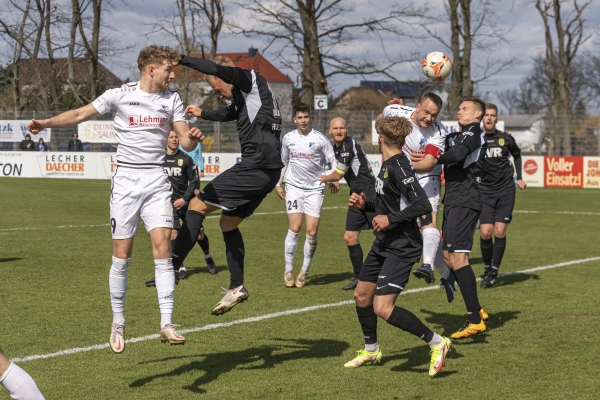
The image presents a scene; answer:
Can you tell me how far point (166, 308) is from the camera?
620cm

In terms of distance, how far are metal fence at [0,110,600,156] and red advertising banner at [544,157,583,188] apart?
71cm

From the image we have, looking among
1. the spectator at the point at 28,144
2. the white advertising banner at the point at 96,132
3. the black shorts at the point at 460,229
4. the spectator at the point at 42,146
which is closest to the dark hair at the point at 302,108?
the black shorts at the point at 460,229

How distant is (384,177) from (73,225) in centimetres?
1220

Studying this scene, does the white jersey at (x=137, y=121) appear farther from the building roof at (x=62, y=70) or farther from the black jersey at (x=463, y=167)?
the building roof at (x=62, y=70)

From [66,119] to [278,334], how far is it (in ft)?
9.75

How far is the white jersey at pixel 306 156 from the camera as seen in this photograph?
444 inches

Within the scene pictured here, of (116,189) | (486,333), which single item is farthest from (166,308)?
(486,333)

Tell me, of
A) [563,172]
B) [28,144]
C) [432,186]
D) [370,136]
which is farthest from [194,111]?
[28,144]

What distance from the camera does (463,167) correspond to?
8094 mm

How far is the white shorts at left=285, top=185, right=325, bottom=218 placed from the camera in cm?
1129

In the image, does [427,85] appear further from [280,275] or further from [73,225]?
[280,275]

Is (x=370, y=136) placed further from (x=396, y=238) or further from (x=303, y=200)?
(x=396, y=238)

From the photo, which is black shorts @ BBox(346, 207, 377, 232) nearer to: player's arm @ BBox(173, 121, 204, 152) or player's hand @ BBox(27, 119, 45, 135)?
player's arm @ BBox(173, 121, 204, 152)

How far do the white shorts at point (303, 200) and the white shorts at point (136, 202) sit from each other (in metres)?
4.99
